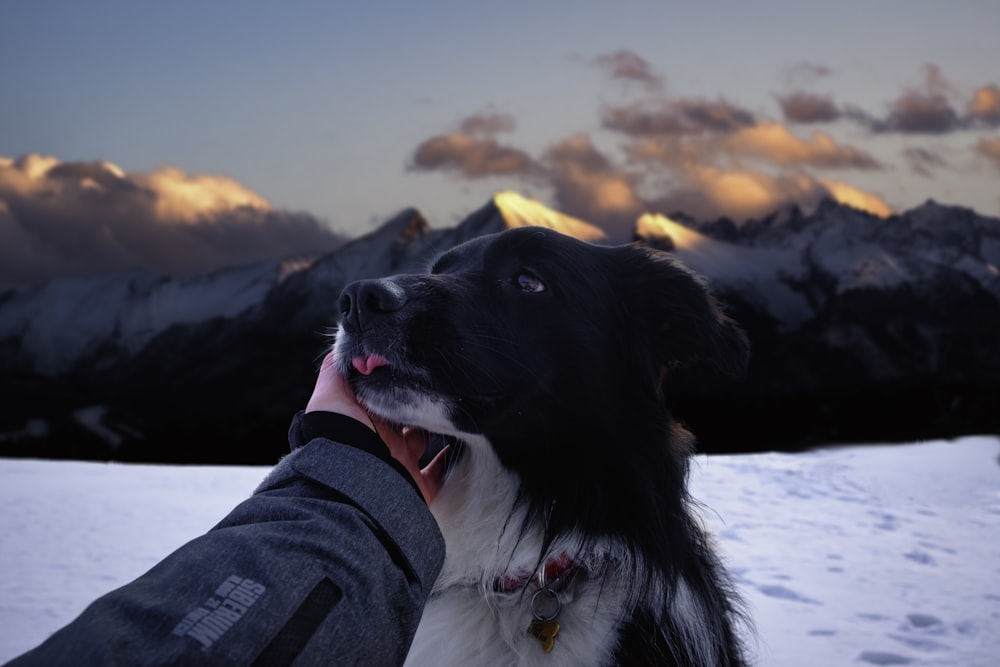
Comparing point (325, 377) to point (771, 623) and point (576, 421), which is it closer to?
point (576, 421)

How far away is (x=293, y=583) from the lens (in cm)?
156

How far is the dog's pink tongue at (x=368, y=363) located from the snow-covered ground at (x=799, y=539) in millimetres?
1517

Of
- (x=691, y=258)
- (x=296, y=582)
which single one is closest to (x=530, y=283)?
(x=296, y=582)

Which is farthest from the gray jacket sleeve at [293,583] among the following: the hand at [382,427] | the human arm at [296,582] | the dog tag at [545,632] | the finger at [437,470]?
→ the finger at [437,470]

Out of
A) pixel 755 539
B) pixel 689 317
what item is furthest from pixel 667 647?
pixel 755 539

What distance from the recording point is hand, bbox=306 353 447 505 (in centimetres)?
219

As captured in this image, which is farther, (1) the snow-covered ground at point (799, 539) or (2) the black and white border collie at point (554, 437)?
(1) the snow-covered ground at point (799, 539)

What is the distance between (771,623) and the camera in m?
5.29

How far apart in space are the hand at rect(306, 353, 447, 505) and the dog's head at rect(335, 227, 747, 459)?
0.40ft

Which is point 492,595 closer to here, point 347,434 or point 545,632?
point 545,632

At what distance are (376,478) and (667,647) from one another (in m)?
1.51

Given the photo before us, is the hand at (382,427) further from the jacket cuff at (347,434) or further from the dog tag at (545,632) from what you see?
the dog tag at (545,632)

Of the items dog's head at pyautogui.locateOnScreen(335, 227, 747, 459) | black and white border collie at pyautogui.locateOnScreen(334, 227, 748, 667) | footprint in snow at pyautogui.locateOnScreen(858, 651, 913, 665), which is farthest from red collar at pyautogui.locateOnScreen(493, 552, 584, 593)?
footprint in snow at pyautogui.locateOnScreen(858, 651, 913, 665)

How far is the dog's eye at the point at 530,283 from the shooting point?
10.5ft
